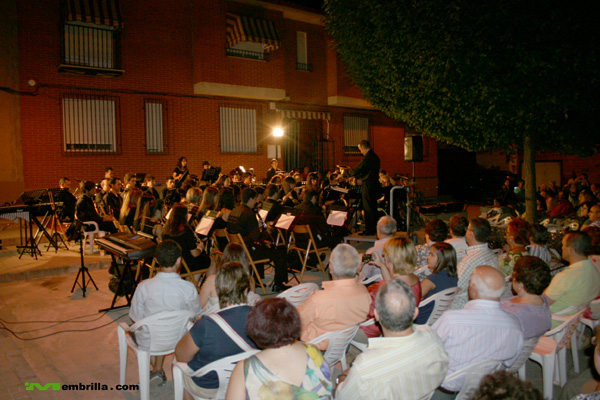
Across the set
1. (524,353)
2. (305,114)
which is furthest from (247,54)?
(524,353)

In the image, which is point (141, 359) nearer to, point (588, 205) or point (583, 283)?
point (583, 283)

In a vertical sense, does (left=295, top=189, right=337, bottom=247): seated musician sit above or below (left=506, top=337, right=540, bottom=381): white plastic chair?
above

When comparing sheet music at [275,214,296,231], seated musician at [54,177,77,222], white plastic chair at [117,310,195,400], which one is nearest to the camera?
white plastic chair at [117,310,195,400]

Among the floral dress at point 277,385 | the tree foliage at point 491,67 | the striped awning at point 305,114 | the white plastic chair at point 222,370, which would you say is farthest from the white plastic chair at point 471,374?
the striped awning at point 305,114

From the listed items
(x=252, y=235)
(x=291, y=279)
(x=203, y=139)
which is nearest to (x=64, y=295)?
(x=252, y=235)

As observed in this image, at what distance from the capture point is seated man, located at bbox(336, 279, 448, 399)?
241 centimetres

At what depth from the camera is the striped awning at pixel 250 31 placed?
51.9 ft

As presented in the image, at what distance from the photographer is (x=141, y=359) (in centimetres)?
377

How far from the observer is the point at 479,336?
10.0 feet

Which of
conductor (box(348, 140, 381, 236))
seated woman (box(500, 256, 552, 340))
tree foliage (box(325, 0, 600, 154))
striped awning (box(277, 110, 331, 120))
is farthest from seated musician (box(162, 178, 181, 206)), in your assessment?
seated woman (box(500, 256, 552, 340))

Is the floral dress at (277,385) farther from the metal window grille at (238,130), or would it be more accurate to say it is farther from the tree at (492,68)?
the metal window grille at (238,130)

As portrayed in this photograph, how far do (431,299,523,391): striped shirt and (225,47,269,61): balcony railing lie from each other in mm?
14793

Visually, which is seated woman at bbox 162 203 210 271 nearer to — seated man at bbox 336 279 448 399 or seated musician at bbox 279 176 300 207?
seated musician at bbox 279 176 300 207

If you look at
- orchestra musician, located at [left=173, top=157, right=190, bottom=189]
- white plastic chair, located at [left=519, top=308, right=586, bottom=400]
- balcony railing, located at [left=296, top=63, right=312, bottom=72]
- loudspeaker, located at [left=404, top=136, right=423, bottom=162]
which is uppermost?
balcony railing, located at [left=296, top=63, right=312, bottom=72]
